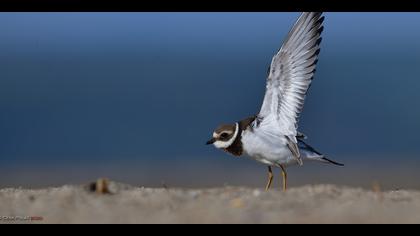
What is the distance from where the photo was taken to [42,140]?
32.1 m

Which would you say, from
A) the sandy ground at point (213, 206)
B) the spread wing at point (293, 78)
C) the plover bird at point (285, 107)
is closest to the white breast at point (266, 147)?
the plover bird at point (285, 107)

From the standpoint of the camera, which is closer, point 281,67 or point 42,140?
point 281,67

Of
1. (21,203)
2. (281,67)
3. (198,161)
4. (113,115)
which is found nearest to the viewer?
(21,203)

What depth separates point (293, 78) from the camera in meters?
9.48

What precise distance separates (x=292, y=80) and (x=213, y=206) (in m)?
3.02

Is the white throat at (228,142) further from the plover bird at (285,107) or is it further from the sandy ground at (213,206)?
the sandy ground at (213,206)

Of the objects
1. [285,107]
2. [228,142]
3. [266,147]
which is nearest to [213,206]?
[266,147]

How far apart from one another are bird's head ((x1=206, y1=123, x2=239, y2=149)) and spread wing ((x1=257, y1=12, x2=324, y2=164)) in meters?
0.29

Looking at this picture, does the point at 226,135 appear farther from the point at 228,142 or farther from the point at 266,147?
the point at 266,147

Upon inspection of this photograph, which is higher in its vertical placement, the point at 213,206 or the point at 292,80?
the point at 292,80
